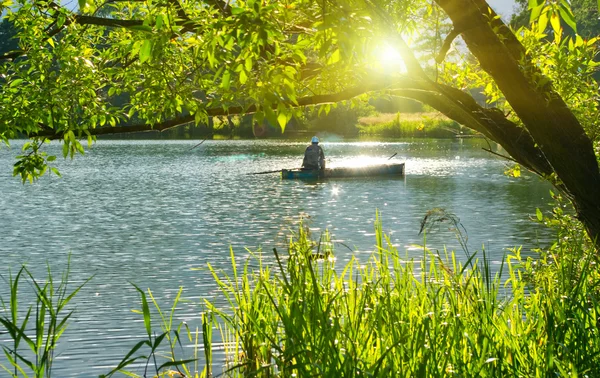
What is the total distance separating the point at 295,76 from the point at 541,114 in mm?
1741

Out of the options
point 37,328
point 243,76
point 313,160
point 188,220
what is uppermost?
point 243,76

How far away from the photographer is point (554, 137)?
586 cm

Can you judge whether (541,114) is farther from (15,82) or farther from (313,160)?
(313,160)

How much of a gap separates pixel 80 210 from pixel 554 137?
69.2ft

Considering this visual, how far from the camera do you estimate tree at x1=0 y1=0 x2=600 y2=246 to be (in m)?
4.59

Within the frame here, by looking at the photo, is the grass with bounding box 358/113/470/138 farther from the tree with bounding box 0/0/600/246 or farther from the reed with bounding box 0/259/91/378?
the tree with bounding box 0/0/600/246

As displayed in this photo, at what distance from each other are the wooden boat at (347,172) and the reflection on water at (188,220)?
38 cm

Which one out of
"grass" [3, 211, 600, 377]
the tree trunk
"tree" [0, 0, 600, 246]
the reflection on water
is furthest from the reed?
the tree trunk

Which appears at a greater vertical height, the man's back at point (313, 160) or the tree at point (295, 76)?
the tree at point (295, 76)

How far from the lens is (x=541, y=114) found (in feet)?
19.4

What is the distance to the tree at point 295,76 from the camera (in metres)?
4.59

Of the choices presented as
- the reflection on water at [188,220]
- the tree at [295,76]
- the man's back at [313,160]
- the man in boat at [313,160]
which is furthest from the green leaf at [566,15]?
the man's back at [313,160]

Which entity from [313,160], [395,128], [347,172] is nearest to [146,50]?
[313,160]

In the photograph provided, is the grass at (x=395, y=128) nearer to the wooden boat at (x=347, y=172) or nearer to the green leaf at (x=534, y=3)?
the wooden boat at (x=347, y=172)
